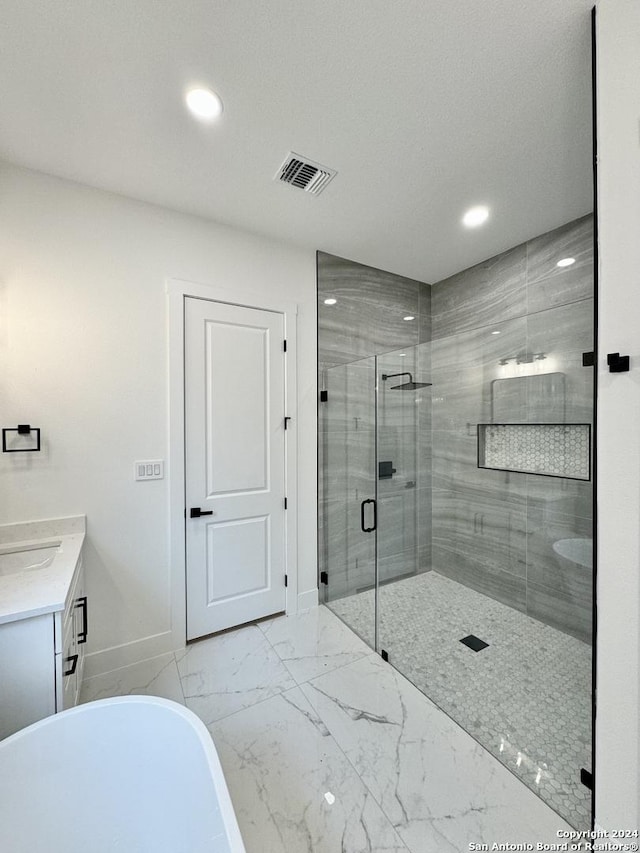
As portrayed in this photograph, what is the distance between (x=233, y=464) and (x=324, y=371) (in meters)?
1.00

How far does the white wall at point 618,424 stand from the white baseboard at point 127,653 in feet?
6.90

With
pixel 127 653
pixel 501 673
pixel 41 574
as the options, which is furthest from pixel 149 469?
pixel 501 673

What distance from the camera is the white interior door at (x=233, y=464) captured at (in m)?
2.22

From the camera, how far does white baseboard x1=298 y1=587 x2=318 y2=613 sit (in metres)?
2.60

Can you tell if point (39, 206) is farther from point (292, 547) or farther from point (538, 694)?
point (538, 694)

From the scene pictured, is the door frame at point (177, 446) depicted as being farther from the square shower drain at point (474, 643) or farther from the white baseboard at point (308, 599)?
the square shower drain at point (474, 643)

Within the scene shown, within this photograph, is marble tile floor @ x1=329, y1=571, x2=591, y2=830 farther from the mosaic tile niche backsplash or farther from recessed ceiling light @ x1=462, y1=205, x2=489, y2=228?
recessed ceiling light @ x1=462, y1=205, x2=489, y2=228

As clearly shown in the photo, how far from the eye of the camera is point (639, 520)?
1.01 m

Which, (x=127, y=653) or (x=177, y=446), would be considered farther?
(x=177, y=446)

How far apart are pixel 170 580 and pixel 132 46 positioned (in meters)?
2.48

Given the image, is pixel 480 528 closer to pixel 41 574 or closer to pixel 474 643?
pixel 474 643

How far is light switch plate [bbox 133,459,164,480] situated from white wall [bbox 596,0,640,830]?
6.99ft

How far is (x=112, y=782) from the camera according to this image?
1.11 m

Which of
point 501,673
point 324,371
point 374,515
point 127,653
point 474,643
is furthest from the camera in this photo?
point 324,371
